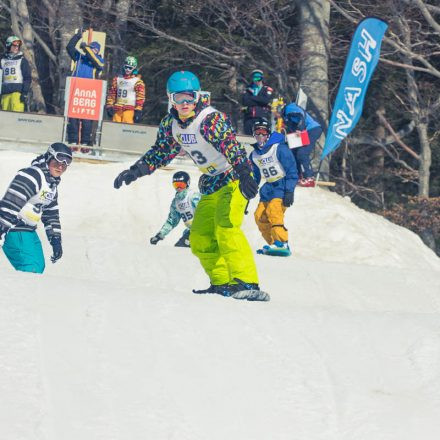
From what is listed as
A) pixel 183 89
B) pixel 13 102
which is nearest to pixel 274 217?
pixel 183 89

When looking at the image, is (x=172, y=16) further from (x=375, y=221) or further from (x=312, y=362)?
(x=312, y=362)

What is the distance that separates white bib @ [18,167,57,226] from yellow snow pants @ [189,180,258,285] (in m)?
1.28

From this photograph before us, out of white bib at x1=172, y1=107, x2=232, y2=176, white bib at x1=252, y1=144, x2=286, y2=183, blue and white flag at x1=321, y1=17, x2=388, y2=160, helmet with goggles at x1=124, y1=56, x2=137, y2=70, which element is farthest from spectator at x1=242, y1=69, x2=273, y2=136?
white bib at x1=172, y1=107, x2=232, y2=176

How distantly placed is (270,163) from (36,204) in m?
4.07

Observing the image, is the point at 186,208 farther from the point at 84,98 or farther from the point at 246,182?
the point at 246,182

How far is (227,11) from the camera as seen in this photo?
925 inches

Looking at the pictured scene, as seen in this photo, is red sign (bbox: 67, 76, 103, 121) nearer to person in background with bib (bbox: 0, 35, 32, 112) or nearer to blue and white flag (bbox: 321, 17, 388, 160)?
person in background with bib (bbox: 0, 35, 32, 112)

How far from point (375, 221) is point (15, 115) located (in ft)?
17.3

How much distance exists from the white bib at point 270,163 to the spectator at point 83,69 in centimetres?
448

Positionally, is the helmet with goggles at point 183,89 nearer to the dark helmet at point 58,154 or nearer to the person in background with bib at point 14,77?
the dark helmet at point 58,154

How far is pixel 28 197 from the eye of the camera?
9.11 metres

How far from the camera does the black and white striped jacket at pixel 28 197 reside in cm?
901

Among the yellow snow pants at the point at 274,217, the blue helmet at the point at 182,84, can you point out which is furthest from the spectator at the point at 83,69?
the blue helmet at the point at 182,84

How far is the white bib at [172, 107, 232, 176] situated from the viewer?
8266 millimetres
